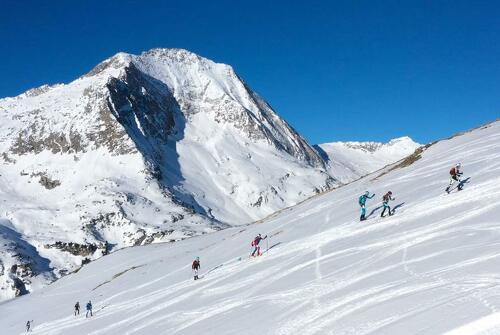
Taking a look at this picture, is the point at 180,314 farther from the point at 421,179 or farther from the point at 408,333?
the point at 421,179

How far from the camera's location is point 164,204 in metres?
183

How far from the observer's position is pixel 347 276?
60.2 ft

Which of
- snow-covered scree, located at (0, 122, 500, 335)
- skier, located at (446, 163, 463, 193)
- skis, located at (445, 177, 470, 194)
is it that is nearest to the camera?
snow-covered scree, located at (0, 122, 500, 335)

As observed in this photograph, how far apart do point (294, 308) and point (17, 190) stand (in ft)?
626

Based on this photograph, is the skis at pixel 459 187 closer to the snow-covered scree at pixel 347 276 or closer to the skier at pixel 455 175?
the skier at pixel 455 175

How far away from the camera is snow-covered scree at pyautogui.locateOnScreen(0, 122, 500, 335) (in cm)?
1307

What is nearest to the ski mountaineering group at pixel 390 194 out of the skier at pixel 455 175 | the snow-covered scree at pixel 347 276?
the skier at pixel 455 175

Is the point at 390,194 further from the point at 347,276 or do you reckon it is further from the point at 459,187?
the point at 347,276

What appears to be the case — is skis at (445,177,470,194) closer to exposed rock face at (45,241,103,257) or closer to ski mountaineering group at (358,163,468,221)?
ski mountaineering group at (358,163,468,221)

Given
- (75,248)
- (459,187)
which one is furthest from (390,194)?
(75,248)

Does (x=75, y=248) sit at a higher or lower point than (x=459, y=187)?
higher

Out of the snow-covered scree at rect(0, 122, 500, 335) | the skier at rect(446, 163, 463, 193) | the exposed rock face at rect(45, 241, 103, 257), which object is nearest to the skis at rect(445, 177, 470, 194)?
the skier at rect(446, 163, 463, 193)

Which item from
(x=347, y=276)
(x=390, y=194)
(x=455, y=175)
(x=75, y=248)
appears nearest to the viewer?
(x=347, y=276)

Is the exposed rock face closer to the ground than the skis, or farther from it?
farther from it
